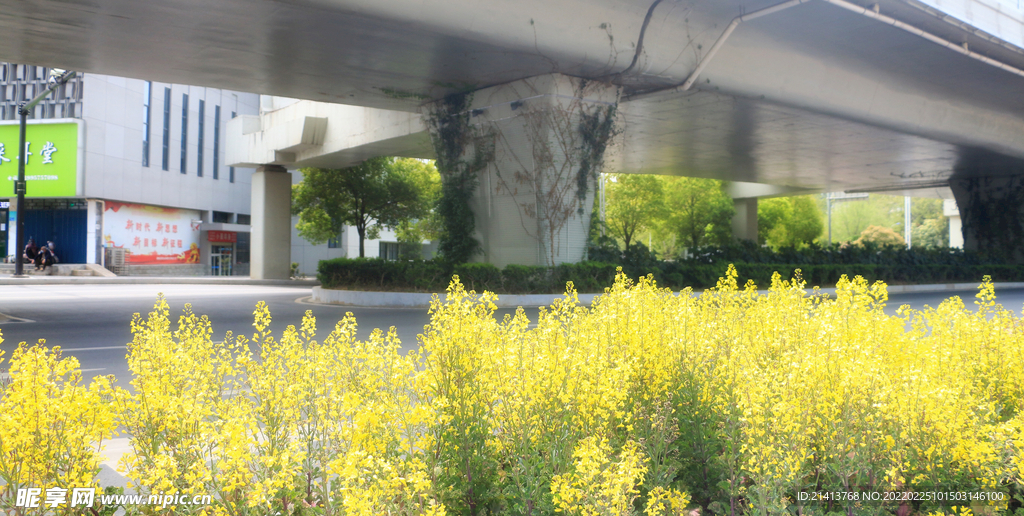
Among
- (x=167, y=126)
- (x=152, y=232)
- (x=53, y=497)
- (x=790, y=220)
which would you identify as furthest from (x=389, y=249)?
(x=53, y=497)

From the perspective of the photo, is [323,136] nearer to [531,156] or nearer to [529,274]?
[531,156]

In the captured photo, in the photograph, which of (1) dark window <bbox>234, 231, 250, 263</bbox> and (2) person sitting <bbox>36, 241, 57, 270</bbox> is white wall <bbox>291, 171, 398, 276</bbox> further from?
(2) person sitting <bbox>36, 241, 57, 270</bbox>

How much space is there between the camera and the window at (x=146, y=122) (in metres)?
37.7

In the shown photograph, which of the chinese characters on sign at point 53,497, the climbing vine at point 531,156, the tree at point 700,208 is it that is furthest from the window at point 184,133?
the chinese characters on sign at point 53,497

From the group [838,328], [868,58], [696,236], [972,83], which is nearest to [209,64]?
[838,328]

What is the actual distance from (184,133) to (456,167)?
99.3ft

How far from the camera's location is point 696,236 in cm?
4391

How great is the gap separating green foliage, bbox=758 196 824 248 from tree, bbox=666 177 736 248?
44.8 feet

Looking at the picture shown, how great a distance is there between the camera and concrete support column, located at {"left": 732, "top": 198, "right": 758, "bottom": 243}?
4469cm

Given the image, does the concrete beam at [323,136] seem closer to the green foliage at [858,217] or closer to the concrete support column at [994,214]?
the concrete support column at [994,214]

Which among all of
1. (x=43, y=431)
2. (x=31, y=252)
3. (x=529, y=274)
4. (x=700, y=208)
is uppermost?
(x=700, y=208)

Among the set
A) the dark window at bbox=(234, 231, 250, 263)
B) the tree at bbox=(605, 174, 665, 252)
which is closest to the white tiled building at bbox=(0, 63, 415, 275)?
the dark window at bbox=(234, 231, 250, 263)

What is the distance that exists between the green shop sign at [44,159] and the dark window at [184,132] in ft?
22.9

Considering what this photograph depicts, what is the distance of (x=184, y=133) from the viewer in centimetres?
4072
